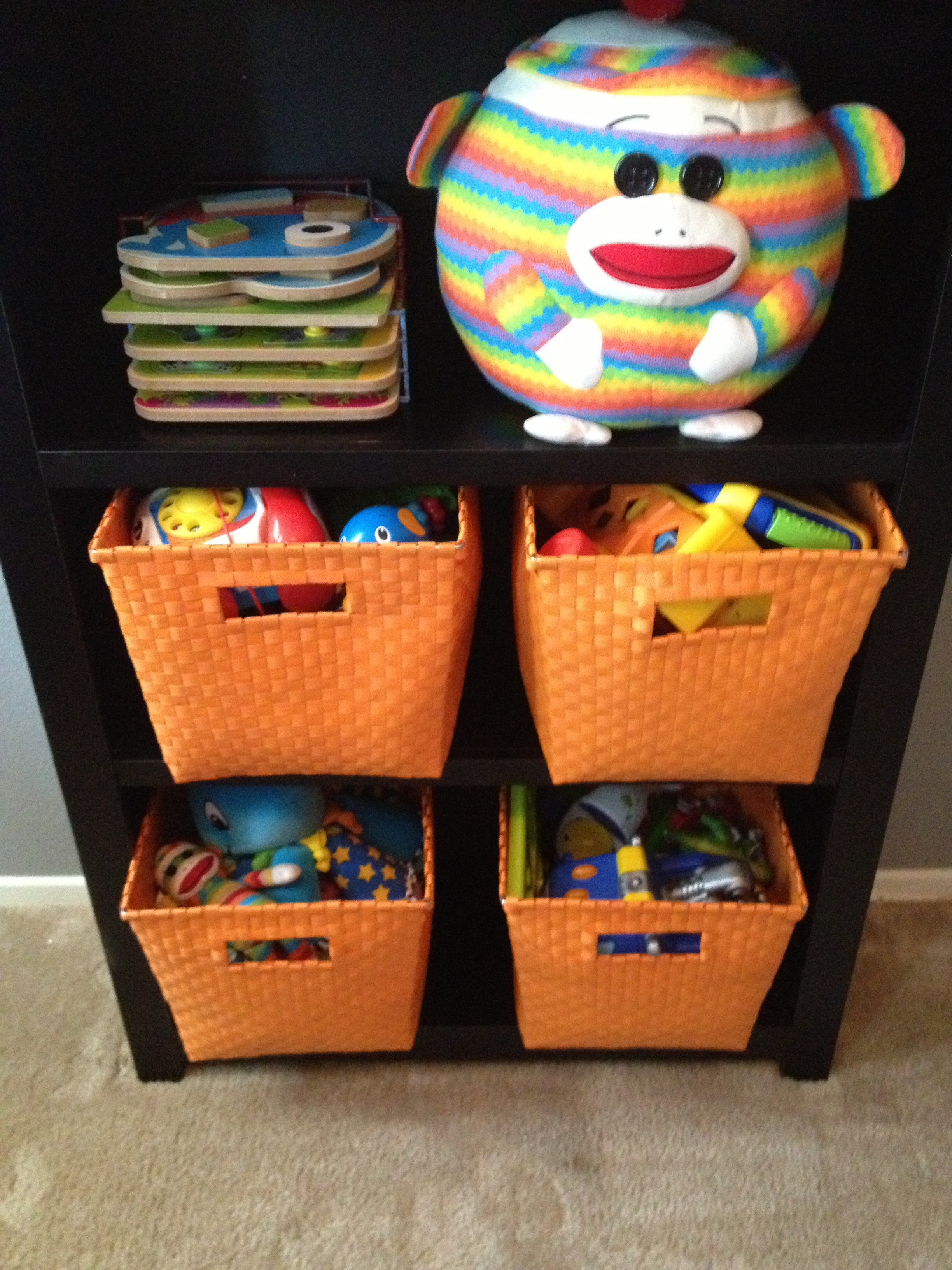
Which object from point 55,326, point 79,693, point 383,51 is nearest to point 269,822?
point 79,693

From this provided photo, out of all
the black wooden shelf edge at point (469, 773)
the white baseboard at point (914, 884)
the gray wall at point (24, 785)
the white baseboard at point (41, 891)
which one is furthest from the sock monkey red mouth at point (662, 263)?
the white baseboard at point (41, 891)

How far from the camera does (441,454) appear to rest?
2.88ft

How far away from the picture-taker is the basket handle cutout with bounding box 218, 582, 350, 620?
0.96m

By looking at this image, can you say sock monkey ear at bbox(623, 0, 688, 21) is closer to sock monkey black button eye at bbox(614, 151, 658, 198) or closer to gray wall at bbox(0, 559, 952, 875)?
sock monkey black button eye at bbox(614, 151, 658, 198)

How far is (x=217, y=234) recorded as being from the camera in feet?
2.90

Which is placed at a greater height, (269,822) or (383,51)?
(383,51)

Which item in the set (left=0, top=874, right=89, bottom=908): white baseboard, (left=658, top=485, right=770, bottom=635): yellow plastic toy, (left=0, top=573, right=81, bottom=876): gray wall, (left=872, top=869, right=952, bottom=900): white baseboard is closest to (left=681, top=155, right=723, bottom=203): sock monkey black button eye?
(left=658, top=485, right=770, bottom=635): yellow plastic toy

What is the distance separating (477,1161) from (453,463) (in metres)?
0.78

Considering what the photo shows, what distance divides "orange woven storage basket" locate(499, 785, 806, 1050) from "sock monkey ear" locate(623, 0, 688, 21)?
74 centimetres

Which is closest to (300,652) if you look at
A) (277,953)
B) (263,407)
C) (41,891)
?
(263,407)

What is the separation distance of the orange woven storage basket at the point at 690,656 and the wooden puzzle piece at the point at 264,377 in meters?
0.17

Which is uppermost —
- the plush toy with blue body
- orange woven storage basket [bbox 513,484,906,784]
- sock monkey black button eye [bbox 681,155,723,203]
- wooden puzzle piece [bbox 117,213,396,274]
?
sock monkey black button eye [bbox 681,155,723,203]

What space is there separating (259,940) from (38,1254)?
0.40 metres

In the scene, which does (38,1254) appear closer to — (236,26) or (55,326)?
(55,326)
